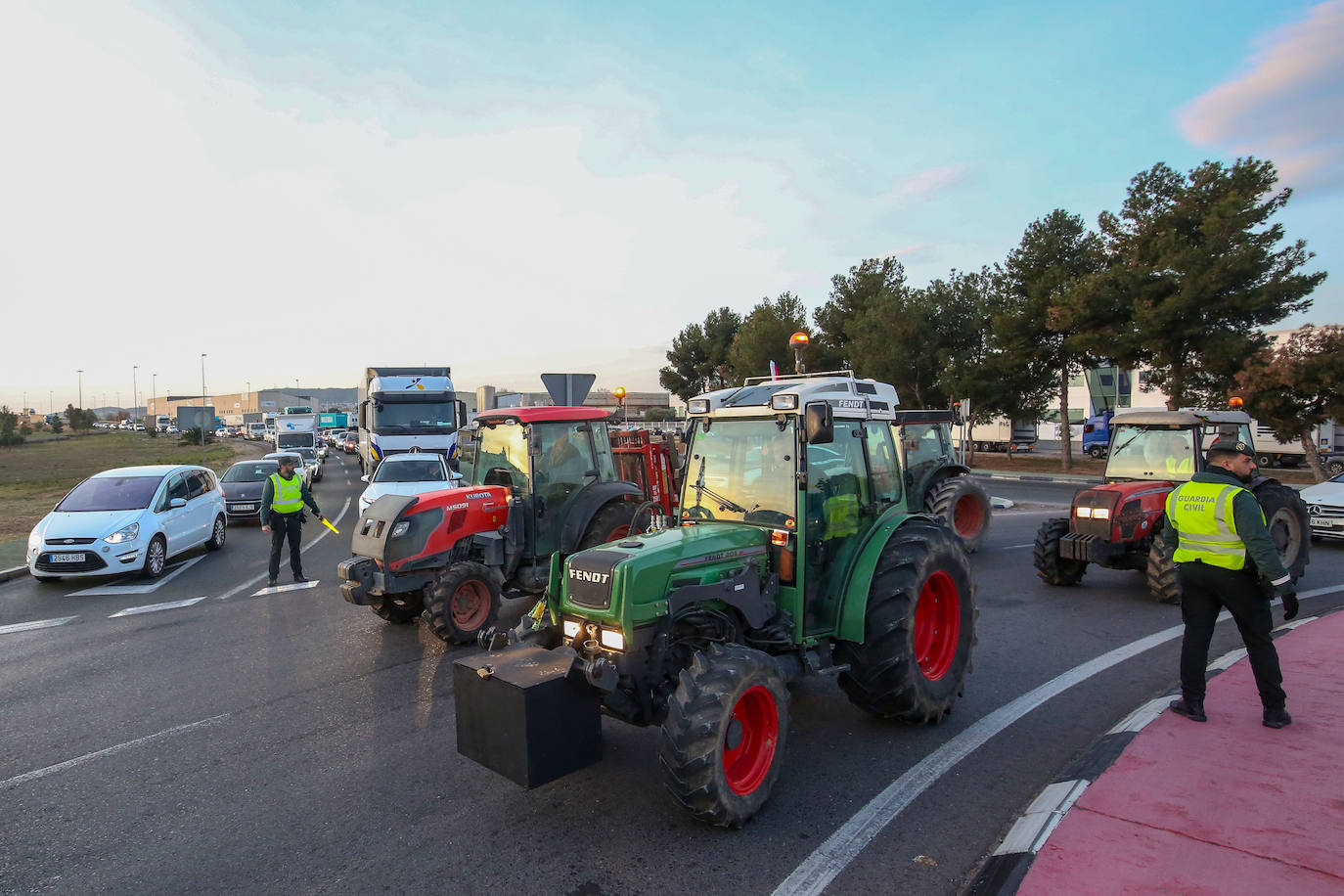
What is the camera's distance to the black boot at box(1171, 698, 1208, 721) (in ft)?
16.0

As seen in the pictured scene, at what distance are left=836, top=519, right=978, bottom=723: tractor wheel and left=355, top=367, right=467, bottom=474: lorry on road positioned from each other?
1654 centimetres

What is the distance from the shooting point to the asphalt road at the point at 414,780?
358 cm

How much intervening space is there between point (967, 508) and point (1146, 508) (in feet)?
11.1

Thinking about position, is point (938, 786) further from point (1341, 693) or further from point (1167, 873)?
point (1341, 693)

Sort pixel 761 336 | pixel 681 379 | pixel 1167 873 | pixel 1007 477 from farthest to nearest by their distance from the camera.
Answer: pixel 681 379
pixel 761 336
pixel 1007 477
pixel 1167 873

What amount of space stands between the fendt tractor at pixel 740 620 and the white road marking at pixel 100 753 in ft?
8.50

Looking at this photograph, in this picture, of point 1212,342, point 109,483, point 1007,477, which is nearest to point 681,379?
point 1007,477

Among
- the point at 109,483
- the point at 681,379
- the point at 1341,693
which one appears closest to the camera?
the point at 1341,693

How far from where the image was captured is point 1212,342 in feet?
73.0

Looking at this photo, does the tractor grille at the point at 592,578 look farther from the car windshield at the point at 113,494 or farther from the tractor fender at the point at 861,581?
the car windshield at the point at 113,494

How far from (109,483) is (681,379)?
4658 centimetres

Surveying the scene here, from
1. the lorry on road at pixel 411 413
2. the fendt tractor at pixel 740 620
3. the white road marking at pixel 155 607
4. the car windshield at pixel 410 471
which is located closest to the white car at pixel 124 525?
the white road marking at pixel 155 607

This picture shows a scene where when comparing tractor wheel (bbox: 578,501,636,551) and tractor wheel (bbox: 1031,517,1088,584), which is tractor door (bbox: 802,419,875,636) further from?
tractor wheel (bbox: 1031,517,1088,584)

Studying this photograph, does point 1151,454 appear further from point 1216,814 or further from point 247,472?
point 247,472
